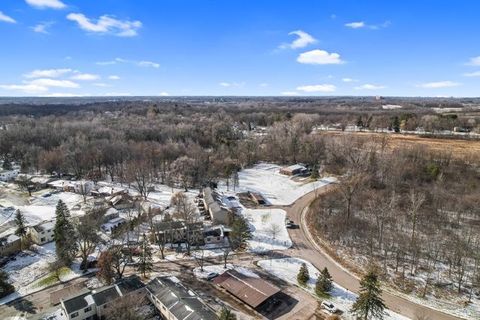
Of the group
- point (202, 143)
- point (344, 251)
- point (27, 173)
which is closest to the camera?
point (344, 251)

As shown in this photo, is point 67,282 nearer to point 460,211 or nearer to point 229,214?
point 229,214

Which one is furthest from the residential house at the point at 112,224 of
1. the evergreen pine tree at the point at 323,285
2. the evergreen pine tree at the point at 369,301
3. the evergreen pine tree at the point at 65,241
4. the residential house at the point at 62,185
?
the evergreen pine tree at the point at 369,301

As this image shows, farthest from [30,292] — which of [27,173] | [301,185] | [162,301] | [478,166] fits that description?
[478,166]

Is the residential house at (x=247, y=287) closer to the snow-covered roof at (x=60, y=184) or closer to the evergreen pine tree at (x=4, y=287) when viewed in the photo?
the evergreen pine tree at (x=4, y=287)

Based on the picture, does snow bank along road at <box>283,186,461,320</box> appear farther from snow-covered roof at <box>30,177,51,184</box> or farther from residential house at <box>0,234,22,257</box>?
snow-covered roof at <box>30,177,51,184</box>

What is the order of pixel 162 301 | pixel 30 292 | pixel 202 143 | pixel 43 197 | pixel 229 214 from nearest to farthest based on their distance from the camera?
pixel 162 301 < pixel 30 292 < pixel 229 214 < pixel 43 197 < pixel 202 143

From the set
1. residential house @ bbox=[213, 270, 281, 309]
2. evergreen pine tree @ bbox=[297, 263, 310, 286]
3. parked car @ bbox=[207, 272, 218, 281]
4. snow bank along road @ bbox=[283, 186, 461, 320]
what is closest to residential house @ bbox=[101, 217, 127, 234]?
parked car @ bbox=[207, 272, 218, 281]
